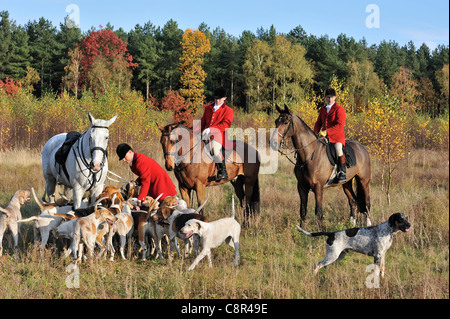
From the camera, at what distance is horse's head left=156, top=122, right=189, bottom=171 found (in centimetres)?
781

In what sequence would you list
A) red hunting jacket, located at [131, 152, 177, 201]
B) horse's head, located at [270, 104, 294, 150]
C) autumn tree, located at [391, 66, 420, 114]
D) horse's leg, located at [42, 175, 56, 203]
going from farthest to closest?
1. autumn tree, located at [391, 66, 420, 114]
2. horse's leg, located at [42, 175, 56, 203]
3. red hunting jacket, located at [131, 152, 177, 201]
4. horse's head, located at [270, 104, 294, 150]

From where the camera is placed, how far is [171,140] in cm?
784

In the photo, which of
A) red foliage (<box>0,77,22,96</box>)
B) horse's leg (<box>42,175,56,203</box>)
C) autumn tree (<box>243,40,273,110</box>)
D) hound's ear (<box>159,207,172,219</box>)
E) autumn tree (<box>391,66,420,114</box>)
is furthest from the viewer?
autumn tree (<box>243,40,273,110</box>)

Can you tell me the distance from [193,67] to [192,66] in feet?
0.90

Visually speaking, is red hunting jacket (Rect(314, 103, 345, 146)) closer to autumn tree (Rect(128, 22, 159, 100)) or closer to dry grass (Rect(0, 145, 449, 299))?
dry grass (Rect(0, 145, 449, 299))

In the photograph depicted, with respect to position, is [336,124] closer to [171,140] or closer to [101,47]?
[171,140]

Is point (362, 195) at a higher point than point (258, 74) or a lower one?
lower

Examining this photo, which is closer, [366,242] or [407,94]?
[366,242]

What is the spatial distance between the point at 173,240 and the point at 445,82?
4.56 m

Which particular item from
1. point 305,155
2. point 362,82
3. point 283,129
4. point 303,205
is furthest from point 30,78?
point 303,205

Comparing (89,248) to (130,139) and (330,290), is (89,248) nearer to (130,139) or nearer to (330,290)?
(330,290)

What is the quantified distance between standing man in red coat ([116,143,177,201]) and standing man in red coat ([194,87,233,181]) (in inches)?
43.5

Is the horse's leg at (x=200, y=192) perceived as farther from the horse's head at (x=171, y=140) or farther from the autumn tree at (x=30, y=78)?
the autumn tree at (x=30, y=78)

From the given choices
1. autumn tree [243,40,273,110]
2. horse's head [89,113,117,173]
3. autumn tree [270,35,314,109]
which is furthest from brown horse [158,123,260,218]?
autumn tree [243,40,273,110]
